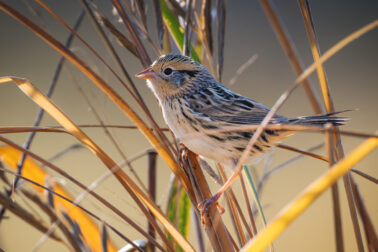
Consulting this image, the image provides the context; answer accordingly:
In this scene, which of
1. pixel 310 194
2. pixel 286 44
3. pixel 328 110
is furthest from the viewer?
pixel 328 110

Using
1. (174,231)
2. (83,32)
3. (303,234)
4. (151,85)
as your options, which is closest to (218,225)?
(174,231)

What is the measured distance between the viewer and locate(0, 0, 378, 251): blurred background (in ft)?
11.9

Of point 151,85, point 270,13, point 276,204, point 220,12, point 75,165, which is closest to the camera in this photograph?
point 270,13

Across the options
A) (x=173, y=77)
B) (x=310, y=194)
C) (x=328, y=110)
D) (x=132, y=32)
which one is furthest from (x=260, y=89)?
(x=310, y=194)

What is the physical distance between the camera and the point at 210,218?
3.70 feet

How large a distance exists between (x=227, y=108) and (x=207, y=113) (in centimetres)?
9

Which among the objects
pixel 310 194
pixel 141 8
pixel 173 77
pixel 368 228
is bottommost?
pixel 368 228

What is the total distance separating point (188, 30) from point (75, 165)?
3.22 meters

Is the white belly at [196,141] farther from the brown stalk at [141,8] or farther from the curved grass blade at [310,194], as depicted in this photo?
the curved grass blade at [310,194]

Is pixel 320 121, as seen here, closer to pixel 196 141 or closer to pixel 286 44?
pixel 196 141

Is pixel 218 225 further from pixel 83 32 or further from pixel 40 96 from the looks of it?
pixel 83 32

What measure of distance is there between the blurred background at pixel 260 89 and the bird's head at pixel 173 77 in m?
1.87

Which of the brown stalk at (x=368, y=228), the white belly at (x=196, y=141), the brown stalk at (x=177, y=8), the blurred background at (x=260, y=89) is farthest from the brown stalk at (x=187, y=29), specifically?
the blurred background at (x=260, y=89)

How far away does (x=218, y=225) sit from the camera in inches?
39.8
